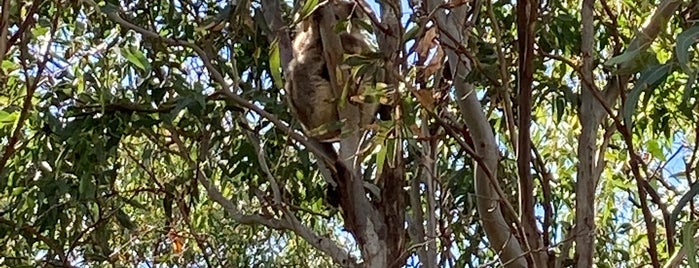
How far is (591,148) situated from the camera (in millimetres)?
1739

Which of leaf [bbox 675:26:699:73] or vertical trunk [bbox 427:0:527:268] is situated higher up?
vertical trunk [bbox 427:0:527:268]

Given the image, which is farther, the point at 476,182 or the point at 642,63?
the point at 476,182

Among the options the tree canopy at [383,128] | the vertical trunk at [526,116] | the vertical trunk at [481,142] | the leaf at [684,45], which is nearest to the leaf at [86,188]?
the tree canopy at [383,128]

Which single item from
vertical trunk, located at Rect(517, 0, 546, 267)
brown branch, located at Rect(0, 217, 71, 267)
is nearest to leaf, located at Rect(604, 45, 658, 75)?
vertical trunk, located at Rect(517, 0, 546, 267)

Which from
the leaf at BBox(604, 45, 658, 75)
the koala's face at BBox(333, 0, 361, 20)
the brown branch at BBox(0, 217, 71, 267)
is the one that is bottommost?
the leaf at BBox(604, 45, 658, 75)

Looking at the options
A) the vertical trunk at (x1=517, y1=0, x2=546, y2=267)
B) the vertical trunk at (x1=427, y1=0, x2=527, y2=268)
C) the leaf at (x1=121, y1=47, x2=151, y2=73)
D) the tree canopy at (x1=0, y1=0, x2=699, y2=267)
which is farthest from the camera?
the leaf at (x1=121, y1=47, x2=151, y2=73)

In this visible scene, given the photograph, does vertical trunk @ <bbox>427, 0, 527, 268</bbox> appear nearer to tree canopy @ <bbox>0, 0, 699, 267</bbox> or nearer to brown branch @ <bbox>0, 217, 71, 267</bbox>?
tree canopy @ <bbox>0, 0, 699, 267</bbox>

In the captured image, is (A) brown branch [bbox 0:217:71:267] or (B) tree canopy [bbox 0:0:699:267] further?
(A) brown branch [bbox 0:217:71:267]

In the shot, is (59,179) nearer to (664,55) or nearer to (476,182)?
(476,182)

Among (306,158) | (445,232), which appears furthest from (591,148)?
(306,158)

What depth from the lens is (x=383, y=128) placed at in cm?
149

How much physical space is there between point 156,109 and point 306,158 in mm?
350

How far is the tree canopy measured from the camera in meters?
1.56

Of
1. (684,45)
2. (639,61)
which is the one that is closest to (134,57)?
(639,61)
